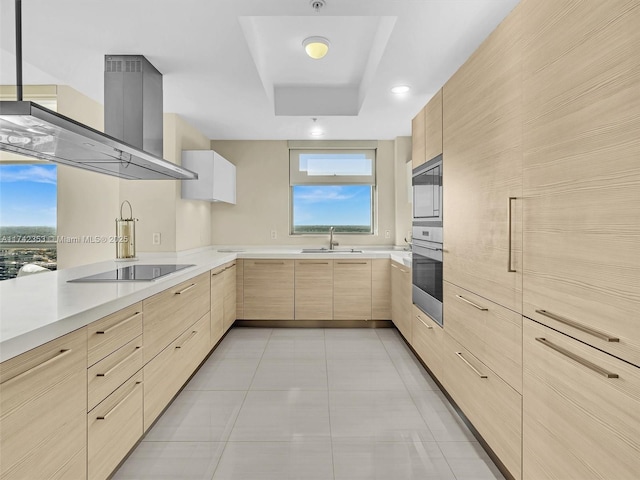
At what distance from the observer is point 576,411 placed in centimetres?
112

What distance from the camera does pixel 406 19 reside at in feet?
6.66

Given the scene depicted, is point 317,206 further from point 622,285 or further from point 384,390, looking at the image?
point 622,285

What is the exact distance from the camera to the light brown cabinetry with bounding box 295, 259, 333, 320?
13.5ft

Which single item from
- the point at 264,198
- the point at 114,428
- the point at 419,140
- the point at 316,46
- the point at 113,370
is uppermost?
the point at 316,46

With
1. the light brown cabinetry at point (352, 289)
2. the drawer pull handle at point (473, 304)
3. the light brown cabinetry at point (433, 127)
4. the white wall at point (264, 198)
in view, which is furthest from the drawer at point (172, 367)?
the light brown cabinetry at point (433, 127)

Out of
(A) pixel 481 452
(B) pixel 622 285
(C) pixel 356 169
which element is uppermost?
(C) pixel 356 169

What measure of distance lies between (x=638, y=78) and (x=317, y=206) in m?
4.09

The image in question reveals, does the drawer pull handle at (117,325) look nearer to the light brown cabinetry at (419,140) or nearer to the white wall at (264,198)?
the light brown cabinetry at (419,140)

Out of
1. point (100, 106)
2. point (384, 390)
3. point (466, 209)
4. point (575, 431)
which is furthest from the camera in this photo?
point (100, 106)

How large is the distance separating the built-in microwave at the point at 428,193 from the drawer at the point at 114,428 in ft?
6.44

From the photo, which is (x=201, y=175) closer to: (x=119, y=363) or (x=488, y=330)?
(x=119, y=363)

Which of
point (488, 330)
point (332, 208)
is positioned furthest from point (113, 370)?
point (332, 208)

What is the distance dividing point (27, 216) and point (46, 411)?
8.85ft

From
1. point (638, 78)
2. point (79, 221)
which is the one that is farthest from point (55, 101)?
point (638, 78)
